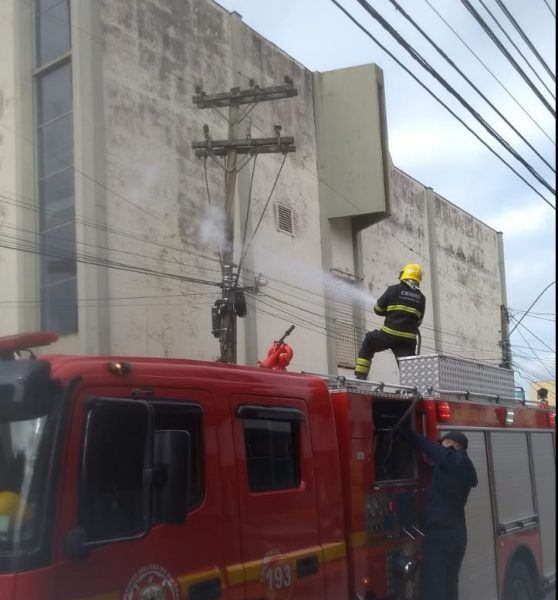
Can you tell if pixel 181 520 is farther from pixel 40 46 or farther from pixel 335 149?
pixel 335 149

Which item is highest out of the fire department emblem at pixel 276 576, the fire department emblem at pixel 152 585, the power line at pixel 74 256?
the power line at pixel 74 256

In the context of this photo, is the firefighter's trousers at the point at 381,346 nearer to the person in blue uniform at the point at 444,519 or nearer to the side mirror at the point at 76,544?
the person in blue uniform at the point at 444,519

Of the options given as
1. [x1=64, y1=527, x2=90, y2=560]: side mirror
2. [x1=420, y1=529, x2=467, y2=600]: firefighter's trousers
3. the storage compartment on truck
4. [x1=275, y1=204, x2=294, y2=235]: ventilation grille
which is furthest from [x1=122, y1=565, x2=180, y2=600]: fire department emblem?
[x1=275, y1=204, x2=294, y2=235]: ventilation grille

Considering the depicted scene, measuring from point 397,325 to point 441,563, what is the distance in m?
2.63

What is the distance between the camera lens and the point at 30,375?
353 centimetres

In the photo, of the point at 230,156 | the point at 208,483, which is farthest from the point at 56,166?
the point at 208,483

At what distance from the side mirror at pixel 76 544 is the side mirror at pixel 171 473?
40 centimetres

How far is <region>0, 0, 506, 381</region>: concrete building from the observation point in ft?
56.7

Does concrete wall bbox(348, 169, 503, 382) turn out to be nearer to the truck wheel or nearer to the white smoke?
the white smoke

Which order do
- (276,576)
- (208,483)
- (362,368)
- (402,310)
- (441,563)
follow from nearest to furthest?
(208,483), (276,576), (441,563), (402,310), (362,368)

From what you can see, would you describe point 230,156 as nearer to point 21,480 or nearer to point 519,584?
point 519,584

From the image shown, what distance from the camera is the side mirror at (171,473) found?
12.0ft

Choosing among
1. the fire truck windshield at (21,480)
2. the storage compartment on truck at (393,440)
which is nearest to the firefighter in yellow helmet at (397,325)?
the storage compartment on truck at (393,440)

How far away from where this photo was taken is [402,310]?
793 cm
